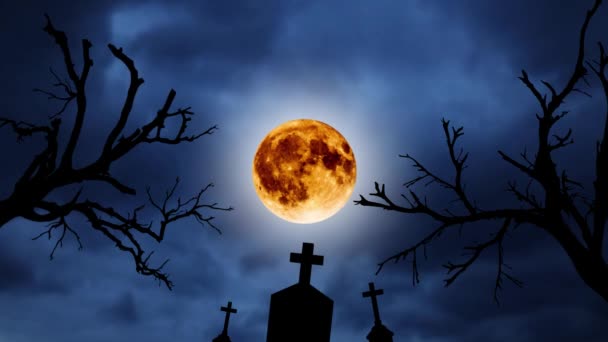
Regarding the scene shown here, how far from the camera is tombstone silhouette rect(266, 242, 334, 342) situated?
26.7 feet

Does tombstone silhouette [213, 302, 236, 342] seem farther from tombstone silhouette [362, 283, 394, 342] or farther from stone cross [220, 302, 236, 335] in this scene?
tombstone silhouette [362, 283, 394, 342]

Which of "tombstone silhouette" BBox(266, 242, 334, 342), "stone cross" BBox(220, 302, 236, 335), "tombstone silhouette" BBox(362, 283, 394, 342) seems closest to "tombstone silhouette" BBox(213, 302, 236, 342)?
"stone cross" BBox(220, 302, 236, 335)

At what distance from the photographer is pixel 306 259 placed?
8984mm

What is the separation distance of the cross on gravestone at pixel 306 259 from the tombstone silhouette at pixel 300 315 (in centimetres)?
20

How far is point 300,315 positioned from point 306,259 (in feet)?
4.06

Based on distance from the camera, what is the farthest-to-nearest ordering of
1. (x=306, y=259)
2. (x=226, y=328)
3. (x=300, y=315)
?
1. (x=226, y=328)
2. (x=306, y=259)
3. (x=300, y=315)

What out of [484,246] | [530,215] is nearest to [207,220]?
[484,246]

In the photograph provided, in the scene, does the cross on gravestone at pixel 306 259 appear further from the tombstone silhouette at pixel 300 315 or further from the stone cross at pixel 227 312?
the stone cross at pixel 227 312

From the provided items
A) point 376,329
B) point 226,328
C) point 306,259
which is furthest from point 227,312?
point 306,259

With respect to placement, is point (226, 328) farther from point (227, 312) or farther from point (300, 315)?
point (300, 315)

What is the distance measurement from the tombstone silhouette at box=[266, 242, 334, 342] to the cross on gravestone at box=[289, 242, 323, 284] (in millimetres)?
201

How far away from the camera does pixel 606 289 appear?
5.09m

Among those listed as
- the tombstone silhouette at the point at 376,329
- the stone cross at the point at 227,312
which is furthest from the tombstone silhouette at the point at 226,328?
the tombstone silhouette at the point at 376,329

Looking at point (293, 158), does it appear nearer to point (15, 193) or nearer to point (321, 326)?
point (321, 326)
